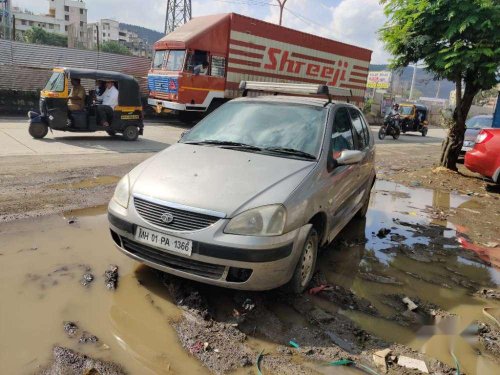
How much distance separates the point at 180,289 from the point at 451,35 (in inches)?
287

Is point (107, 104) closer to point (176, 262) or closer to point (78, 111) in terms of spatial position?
point (78, 111)

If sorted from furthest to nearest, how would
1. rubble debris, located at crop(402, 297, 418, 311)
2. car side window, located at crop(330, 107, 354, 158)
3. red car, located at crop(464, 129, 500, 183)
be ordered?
1. red car, located at crop(464, 129, 500, 183)
2. car side window, located at crop(330, 107, 354, 158)
3. rubble debris, located at crop(402, 297, 418, 311)

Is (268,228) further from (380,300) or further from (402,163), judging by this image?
(402,163)

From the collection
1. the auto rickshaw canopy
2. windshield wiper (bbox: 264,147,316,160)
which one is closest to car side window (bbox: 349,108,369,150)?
windshield wiper (bbox: 264,147,316,160)

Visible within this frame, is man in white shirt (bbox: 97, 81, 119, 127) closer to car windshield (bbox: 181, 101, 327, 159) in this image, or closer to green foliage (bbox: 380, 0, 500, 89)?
green foliage (bbox: 380, 0, 500, 89)

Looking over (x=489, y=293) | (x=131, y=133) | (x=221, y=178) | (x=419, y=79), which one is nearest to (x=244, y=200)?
(x=221, y=178)

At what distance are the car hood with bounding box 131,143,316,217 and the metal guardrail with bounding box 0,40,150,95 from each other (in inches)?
636

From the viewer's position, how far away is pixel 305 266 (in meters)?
3.45

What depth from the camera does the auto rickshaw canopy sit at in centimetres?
1055

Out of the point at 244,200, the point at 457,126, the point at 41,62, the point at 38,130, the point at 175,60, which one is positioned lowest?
the point at 38,130

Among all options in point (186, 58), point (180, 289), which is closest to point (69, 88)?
point (186, 58)

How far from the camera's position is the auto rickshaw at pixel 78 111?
10.4m

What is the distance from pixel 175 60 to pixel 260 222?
1379 centimetres

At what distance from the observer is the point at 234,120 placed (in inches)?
169
